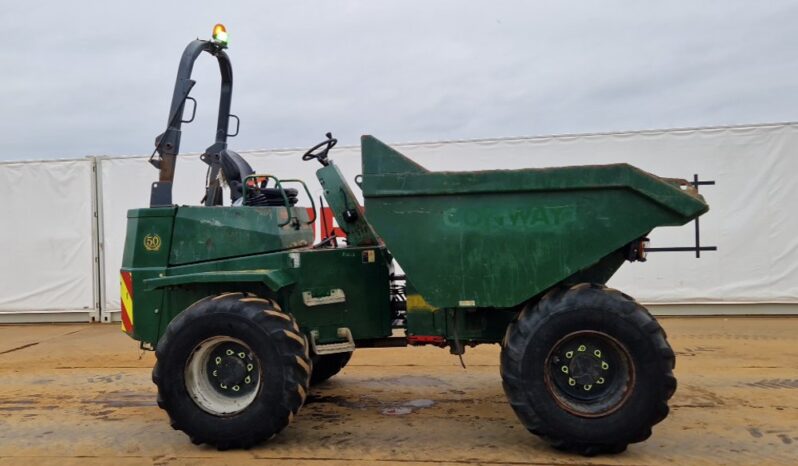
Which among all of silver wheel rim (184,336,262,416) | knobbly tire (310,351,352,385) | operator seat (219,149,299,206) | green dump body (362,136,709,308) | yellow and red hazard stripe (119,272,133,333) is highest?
operator seat (219,149,299,206)

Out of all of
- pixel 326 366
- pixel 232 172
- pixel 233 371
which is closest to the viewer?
pixel 233 371

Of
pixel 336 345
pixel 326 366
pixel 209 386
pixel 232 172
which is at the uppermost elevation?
pixel 232 172

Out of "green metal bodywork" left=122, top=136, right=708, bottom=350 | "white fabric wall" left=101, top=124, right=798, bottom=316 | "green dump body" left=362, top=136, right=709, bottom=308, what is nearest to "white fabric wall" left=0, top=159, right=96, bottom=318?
"green metal bodywork" left=122, top=136, right=708, bottom=350

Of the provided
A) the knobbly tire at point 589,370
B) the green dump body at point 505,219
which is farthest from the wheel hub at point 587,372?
the green dump body at point 505,219

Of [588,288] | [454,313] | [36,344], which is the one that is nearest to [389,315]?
[454,313]

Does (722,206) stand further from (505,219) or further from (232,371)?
(232,371)

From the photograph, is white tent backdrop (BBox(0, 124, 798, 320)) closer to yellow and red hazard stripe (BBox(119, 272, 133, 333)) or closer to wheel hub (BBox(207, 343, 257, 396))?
yellow and red hazard stripe (BBox(119, 272, 133, 333))

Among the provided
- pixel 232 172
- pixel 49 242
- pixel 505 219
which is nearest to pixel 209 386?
pixel 232 172

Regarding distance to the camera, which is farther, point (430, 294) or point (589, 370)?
point (430, 294)

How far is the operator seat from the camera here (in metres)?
5.57

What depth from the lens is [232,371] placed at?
4812 mm

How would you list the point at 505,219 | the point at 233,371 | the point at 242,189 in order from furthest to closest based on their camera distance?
the point at 242,189
the point at 233,371
the point at 505,219

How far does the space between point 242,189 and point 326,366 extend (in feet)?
6.63

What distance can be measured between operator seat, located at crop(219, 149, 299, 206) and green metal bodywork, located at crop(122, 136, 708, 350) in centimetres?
28
